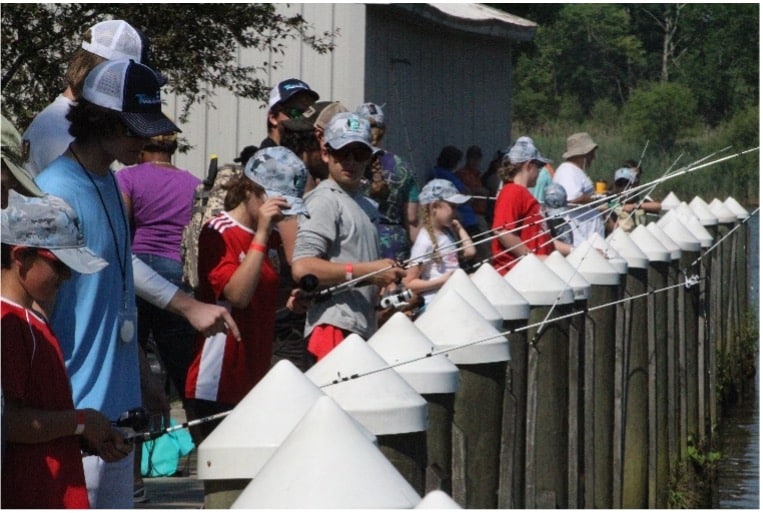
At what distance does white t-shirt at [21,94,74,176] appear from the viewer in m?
4.72

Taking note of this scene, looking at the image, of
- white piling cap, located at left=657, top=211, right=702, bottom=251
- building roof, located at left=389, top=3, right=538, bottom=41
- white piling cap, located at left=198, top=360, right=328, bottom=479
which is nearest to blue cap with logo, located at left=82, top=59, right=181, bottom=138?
white piling cap, located at left=198, top=360, right=328, bottom=479

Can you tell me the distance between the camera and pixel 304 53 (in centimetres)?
1412

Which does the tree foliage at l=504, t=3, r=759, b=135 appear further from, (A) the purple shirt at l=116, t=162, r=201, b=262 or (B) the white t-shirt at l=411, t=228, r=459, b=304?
(A) the purple shirt at l=116, t=162, r=201, b=262

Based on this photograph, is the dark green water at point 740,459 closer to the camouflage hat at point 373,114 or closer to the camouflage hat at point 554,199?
the camouflage hat at point 554,199

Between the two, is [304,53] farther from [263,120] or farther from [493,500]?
[493,500]

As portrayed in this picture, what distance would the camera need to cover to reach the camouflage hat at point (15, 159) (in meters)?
4.16

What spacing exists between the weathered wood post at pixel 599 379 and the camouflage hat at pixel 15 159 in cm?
341

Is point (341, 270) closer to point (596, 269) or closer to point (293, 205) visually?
point (293, 205)

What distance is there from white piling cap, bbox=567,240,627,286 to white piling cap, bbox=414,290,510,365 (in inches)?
95.1

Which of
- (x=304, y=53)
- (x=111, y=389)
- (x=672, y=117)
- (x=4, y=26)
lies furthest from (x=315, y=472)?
(x=672, y=117)

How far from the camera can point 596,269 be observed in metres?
7.52

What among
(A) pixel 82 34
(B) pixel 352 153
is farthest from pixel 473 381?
(A) pixel 82 34

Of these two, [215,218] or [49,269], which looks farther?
[215,218]

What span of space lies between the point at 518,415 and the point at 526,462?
11.7 inches
